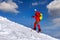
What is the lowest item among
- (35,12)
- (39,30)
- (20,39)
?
(20,39)

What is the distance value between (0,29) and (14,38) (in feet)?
7.89

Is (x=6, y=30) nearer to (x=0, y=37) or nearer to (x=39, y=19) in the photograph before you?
(x=0, y=37)

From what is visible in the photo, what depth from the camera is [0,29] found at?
22000 millimetres

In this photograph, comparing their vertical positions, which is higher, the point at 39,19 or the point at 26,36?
the point at 39,19

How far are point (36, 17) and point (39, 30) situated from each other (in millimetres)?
2016

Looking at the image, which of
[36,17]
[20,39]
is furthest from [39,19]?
[20,39]

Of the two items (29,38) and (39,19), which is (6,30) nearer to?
(29,38)

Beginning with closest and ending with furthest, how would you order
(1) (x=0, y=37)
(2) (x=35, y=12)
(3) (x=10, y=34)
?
(1) (x=0, y=37) → (3) (x=10, y=34) → (2) (x=35, y=12)

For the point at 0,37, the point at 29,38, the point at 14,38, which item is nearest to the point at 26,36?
the point at 29,38

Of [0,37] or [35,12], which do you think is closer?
[0,37]

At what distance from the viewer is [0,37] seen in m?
19.6

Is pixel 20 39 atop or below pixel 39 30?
below

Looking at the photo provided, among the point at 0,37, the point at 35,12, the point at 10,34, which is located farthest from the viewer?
the point at 35,12

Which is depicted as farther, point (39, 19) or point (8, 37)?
point (39, 19)
